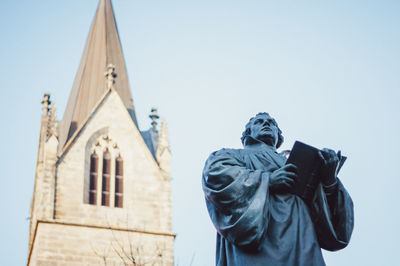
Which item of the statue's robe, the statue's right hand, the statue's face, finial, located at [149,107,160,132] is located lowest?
the statue's robe

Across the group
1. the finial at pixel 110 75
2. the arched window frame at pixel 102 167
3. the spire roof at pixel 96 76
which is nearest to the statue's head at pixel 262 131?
the arched window frame at pixel 102 167

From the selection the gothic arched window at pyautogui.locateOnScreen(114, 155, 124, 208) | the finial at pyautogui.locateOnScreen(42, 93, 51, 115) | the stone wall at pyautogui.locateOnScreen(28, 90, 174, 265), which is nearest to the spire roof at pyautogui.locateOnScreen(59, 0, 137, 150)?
the finial at pyautogui.locateOnScreen(42, 93, 51, 115)

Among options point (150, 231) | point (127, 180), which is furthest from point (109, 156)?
point (150, 231)

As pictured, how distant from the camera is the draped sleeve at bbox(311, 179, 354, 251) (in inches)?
174

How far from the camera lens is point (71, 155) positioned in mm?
34188

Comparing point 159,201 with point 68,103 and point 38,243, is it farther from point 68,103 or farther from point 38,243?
point 68,103

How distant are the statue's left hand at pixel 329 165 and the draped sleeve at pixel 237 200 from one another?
1.01 ft

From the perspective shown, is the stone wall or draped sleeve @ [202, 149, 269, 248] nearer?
draped sleeve @ [202, 149, 269, 248]

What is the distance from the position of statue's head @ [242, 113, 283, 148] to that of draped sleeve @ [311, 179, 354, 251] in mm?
593

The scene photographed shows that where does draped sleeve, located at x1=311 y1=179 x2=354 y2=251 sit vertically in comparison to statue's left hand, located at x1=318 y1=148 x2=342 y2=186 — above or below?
below

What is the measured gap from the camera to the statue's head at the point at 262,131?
4.93 m

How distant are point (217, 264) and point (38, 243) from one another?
87.5 ft

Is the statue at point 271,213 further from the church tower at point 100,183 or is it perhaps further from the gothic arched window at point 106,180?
the gothic arched window at point 106,180

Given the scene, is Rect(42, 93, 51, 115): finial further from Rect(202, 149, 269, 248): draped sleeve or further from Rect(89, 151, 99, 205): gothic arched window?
Rect(202, 149, 269, 248): draped sleeve
